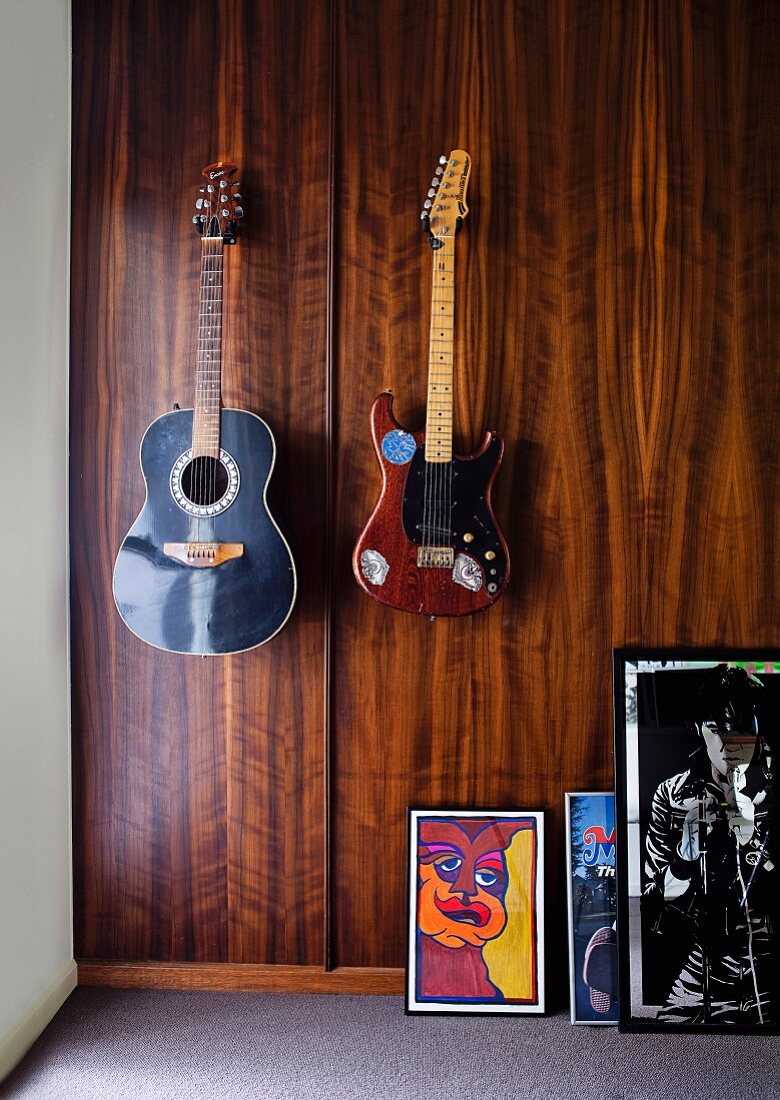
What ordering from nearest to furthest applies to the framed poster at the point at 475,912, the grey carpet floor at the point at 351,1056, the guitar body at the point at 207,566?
the grey carpet floor at the point at 351,1056 → the guitar body at the point at 207,566 → the framed poster at the point at 475,912

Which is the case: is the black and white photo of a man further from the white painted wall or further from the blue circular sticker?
the white painted wall

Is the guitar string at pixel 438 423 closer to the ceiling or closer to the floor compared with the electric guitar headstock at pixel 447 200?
closer to the floor

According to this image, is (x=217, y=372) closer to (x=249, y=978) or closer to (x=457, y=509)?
(x=457, y=509)

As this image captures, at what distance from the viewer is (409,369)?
6.56ft

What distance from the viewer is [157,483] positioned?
1.88m

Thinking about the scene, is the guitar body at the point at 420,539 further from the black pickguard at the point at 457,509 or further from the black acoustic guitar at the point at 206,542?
the black acoustic guitar at the point at 206,542

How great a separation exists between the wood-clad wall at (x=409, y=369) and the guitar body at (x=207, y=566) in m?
0.18

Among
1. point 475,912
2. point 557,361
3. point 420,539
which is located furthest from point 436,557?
point 475,912

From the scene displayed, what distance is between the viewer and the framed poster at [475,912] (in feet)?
6.38

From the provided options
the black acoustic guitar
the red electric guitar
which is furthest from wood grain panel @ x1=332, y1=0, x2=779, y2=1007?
the black acoustic guitar

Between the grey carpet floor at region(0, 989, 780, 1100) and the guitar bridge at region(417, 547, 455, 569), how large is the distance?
3.62ft

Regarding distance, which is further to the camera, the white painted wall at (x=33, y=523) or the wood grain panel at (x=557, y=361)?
the wood grain panel at (x=557, y=361)

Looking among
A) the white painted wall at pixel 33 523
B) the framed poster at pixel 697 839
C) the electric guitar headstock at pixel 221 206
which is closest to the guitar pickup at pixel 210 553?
the white painted wall at pixel 33 523

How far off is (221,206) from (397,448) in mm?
744
